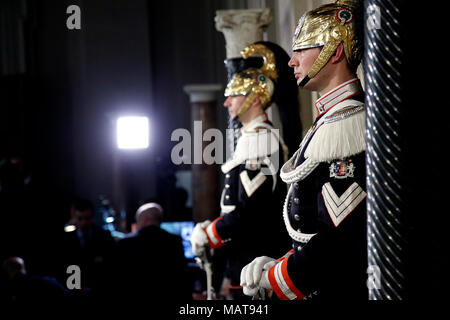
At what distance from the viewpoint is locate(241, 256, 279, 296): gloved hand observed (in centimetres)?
235

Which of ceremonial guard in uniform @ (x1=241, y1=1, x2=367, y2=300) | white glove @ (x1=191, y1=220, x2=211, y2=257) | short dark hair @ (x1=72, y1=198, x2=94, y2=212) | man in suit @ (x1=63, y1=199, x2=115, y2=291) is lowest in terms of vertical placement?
man in suit @ (x1=63, y1=199, x2=115, y2=291)

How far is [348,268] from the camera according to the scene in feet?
7.25

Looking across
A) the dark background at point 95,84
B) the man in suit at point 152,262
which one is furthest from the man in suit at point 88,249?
the dark background at point 95,84

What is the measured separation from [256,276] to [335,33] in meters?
0.84

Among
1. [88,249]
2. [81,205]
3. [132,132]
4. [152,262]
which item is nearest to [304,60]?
[152,262]

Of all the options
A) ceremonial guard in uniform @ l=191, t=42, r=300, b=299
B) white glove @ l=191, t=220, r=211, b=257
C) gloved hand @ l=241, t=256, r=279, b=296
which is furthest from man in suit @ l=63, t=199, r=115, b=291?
gloved hand @ l=241, t=256, r=279, b=296

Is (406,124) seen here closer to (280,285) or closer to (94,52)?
(280,285)

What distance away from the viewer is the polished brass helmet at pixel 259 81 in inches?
145

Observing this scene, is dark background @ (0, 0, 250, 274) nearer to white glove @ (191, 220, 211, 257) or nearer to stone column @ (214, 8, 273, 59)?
stone column @ (214, 8, 273, 59)

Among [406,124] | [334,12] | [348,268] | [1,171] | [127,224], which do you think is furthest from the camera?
[127,224]

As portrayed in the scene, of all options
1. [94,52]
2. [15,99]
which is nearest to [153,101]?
[94,52]

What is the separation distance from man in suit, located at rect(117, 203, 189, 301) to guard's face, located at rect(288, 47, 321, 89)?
203cm

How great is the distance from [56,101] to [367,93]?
33.5 feet

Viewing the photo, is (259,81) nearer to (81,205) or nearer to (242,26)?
(242,26)
